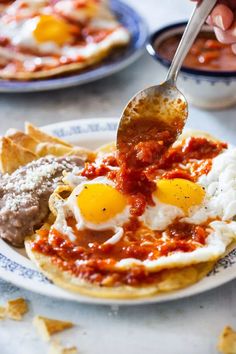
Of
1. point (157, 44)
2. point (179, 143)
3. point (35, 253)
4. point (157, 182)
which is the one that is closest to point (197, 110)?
point (157, 44)

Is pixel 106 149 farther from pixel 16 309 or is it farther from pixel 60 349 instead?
pixel 60 349

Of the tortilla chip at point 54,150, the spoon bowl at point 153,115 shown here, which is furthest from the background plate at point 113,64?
the spoon bowl at point 153,115

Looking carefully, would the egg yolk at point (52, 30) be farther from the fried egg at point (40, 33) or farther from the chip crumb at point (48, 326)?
the chip crumb at point (48, 326)

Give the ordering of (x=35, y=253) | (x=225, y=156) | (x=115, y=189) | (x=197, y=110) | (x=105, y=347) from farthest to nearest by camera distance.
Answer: (x=197, y=110), (x=225, y=156), (x=115, y=189), (x=35, y=253), (x=105, y=347)

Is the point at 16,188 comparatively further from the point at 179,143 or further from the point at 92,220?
the point at 179,143

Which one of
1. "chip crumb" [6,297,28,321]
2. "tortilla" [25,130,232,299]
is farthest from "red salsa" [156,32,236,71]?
"chip crumb" [6,297,28,321]

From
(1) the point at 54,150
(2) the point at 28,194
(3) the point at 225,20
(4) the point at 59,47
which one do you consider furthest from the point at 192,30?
(4) the point at 59,47
